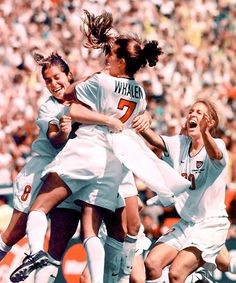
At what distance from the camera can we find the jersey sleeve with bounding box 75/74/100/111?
24.7 ft

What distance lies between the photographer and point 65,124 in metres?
7.73

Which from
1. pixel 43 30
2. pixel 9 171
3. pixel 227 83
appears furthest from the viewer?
pixel 227 83

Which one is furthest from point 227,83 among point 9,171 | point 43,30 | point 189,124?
point 189,124

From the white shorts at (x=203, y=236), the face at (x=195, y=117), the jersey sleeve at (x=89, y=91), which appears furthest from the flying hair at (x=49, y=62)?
the white shorts at (x=203, y=236)

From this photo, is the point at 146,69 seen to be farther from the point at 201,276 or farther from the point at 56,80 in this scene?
the point at 56,80

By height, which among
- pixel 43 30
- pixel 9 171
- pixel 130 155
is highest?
pixel 130 155

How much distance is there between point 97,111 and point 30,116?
7183mm

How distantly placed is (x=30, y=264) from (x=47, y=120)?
4.33 feet

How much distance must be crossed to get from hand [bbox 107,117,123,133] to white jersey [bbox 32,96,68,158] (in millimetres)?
616

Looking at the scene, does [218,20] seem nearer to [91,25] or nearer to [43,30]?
[43,30]

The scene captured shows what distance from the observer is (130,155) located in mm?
7586

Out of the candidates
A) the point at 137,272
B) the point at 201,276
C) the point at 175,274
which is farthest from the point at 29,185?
the point at 201,276

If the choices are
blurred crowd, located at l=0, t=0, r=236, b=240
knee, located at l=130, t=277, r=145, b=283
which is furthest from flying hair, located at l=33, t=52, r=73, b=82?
blurred crowd, located at l=0, t=0, r=236, b=240

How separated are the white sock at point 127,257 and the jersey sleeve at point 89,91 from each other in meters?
1.22
